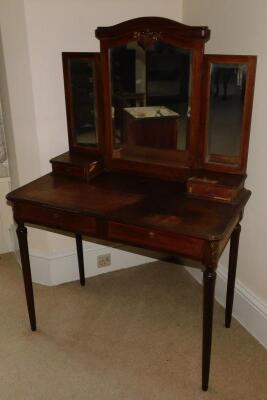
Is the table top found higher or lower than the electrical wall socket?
higher

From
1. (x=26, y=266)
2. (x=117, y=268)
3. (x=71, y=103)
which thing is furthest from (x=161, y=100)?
(x=117, y=268)

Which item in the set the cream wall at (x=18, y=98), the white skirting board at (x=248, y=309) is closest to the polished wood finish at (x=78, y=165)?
the cream wall at (x=18, y=98)

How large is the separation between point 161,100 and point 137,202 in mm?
516

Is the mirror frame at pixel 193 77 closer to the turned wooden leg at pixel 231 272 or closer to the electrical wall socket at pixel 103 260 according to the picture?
the turned wooden leg at pixel 231 272

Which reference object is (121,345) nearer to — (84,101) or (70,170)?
(70,170)

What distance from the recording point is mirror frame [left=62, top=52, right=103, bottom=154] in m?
2.00

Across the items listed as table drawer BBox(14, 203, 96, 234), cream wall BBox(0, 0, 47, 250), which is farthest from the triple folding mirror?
table drawer BBox(14, 203, 96, 234)

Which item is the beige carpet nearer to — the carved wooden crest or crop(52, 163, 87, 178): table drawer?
crop(52, 163, 87, 178): table drawer

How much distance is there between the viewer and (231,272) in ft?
6.51

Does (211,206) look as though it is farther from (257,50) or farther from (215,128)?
(257,50)

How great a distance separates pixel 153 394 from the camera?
1.76 m

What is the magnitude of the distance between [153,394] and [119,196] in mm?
864

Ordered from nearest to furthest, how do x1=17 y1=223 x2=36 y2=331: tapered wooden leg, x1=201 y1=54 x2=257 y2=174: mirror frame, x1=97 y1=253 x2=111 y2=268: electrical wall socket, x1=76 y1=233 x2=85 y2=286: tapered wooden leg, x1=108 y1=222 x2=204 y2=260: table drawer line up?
x1=108 y1=222 x2=204 y2=260: table drawer, x1=201 y1=54 x2=257 y2=174: mirror frame, x1=17 y1=223 x2=36 y2=331: tapered wooden leg, x1=76 y1=233 x2=85 y2=286: tapered wooden leg, x1=97 y1=253 x2=111 y2=268: electrical wall socket

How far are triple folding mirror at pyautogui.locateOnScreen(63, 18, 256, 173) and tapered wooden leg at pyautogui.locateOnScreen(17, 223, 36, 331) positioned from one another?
1.83 feet
